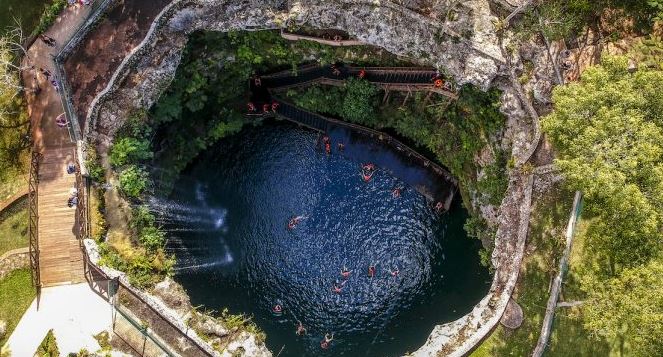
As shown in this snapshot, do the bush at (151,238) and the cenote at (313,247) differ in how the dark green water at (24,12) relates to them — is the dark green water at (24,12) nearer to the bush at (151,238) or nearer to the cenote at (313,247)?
the cenote at (313,247)

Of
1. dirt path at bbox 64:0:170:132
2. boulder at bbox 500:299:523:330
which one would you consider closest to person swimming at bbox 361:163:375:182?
boulder at bbox 500:299:523:330

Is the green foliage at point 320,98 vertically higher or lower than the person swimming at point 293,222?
higher

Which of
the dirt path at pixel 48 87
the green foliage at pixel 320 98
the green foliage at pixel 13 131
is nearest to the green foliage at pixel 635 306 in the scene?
the green foliage at pixel 320 98

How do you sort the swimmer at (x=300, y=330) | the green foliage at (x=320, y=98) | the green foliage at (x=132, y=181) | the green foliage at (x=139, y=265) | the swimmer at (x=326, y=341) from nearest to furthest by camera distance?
the green foliage at (x=139, y=265) < the green foliage at (x=132, y=181) < the swimmer at (x=326, y=341) < the swimmer at (x=300, y=330) < the green foliage at (x=320, y=98)

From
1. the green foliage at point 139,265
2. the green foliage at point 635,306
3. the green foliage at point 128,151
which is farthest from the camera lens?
the green foliage at point 128,151

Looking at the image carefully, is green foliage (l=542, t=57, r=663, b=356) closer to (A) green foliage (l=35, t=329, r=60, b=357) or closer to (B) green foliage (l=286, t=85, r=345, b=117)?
(B) green foliage (l=286, t=85, r=345, b=117)

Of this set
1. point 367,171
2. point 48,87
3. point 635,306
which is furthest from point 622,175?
point 48,87
